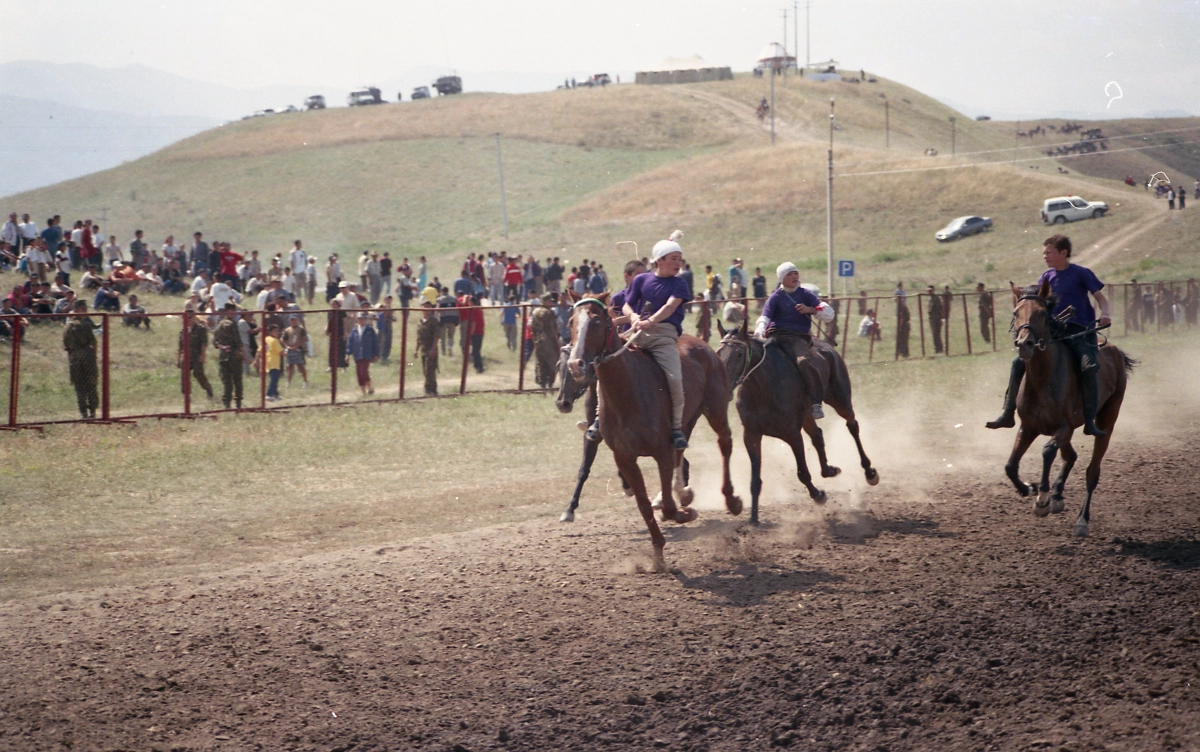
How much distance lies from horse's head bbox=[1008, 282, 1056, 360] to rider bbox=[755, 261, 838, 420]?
2.27m

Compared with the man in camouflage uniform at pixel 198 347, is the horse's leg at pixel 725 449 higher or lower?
lower

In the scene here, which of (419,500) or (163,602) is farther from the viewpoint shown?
(419,500)

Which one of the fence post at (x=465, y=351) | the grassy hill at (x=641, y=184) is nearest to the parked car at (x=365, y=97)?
the grassy hill at (x=641, y=184)

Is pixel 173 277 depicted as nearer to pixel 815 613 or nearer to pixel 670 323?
pixel 670 323

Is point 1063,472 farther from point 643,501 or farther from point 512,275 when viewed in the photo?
point 512,275

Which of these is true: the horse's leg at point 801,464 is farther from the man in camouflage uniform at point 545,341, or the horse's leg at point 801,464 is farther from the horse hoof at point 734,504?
the man in camouflage uniform at point 545,341

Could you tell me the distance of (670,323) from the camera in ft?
32.8

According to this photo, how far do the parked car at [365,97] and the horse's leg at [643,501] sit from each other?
384 feet

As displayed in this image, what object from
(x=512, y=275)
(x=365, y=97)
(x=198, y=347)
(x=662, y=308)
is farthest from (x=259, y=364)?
(x=365, y=97)

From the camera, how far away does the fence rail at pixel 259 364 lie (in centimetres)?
1847

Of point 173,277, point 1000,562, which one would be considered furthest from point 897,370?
point 173,277

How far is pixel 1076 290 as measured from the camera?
33.4 ft

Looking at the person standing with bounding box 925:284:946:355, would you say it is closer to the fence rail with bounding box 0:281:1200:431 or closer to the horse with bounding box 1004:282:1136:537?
the fence rail with bounding box 0:281:1200:431

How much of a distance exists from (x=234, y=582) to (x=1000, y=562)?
22.6 feet
